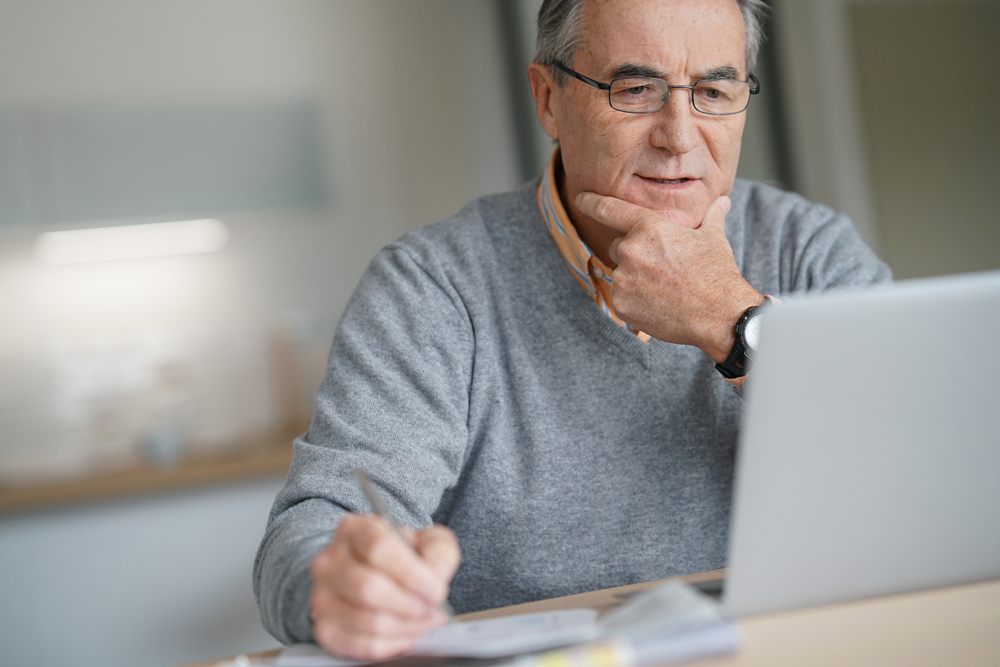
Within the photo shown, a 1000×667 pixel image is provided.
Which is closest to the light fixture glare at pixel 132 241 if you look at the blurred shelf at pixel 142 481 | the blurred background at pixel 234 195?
the blurred background at pixel 234 195

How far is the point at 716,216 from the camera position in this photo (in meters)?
Answer: 1.17

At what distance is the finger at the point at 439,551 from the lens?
0.62m

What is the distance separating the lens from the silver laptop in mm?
594

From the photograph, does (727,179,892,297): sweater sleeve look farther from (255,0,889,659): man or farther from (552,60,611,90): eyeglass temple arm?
(552,60,611,90): eyeglass temple arm

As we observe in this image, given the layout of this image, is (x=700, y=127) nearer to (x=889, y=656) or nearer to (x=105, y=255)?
(x=889, y=656)

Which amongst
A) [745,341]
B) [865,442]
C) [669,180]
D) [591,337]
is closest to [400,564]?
[865,442]

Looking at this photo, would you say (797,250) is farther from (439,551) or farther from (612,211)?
(439,551)

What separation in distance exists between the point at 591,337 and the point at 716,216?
0.24 metres

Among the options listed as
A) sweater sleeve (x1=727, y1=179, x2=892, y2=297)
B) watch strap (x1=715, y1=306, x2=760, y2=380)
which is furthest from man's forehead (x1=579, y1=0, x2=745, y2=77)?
watch strap (x1=715, y1=306, x2=760, y2=380)

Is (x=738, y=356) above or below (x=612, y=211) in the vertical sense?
below

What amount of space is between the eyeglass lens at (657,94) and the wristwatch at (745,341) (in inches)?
14.3

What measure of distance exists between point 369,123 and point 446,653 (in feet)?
10.4

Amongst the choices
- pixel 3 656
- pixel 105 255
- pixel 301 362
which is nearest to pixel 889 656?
pixel 3 656

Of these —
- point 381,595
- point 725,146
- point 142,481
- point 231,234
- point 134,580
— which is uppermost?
point 725,146
